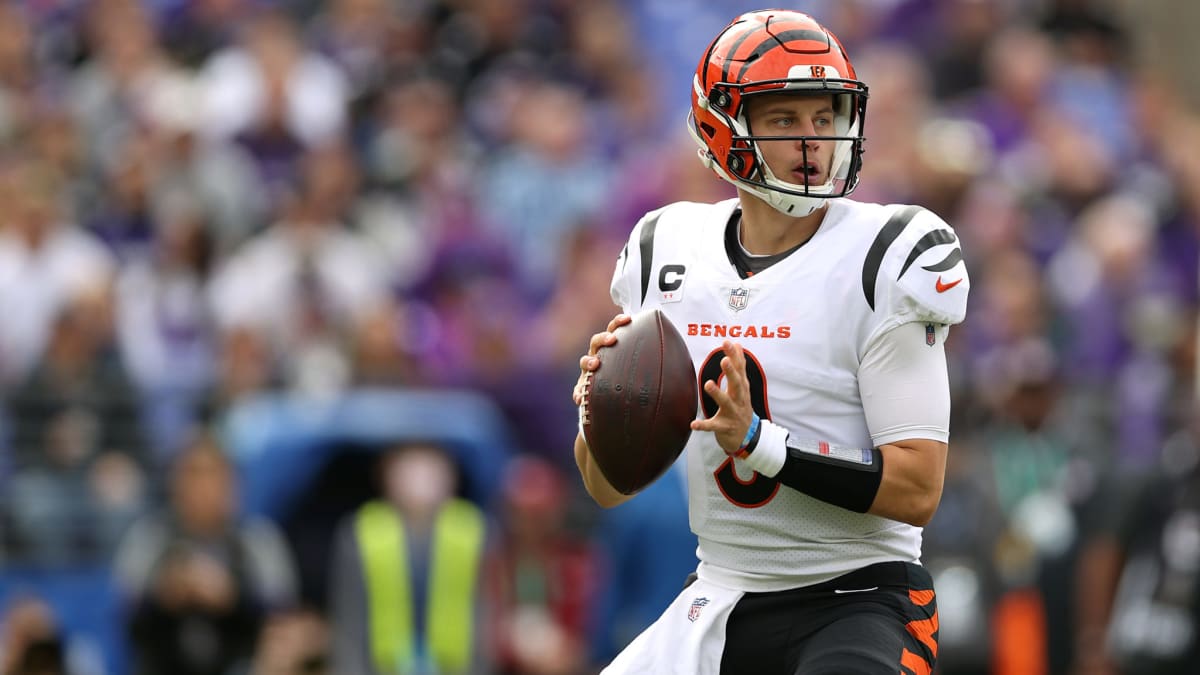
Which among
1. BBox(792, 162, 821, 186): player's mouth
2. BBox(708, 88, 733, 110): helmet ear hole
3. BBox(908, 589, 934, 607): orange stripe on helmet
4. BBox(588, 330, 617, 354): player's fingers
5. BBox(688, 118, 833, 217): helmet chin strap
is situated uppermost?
BBox(708, 88, 733, 110): helmet ear hole

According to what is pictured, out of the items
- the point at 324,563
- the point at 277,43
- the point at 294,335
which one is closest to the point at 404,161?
the point at 277,43

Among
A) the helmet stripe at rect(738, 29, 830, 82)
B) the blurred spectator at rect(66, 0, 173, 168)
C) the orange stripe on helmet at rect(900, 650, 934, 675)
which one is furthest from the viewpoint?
the blurred spectator at rect(66, 0, 173, 168)

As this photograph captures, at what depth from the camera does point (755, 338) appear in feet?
14.8

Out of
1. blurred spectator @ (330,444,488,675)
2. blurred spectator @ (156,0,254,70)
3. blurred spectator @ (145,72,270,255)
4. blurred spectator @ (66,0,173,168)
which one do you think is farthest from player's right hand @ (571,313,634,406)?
blurred spectator @ (156,0,254,70)

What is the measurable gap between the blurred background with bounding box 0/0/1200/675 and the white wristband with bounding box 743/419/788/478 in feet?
15.0

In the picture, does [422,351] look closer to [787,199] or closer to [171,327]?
[171,327]

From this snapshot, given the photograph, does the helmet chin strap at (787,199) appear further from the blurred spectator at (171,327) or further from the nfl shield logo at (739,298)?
the blurred spectator at (171,327)

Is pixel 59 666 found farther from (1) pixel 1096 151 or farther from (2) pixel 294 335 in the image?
(1) pixel 1096 151

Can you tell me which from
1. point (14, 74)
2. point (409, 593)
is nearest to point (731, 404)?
point (409, 593)

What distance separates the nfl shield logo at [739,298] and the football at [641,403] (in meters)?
0.17

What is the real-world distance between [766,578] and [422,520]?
513cm

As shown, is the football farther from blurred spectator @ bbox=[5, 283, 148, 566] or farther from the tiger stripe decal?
blurred spectator @ bbox=[5, 283, 148, 566]

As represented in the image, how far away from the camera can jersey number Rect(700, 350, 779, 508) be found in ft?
14.8

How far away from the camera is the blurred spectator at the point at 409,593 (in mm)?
9320
